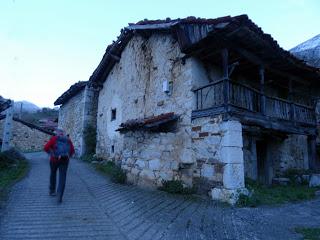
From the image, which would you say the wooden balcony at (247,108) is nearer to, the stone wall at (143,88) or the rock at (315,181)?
the stone wall at (143,88)

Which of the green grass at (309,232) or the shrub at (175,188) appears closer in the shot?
the green grass at (309,232)

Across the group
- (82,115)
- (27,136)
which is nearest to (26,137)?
(27,136)

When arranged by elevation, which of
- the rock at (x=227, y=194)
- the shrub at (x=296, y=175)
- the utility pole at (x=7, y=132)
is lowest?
the rock at (x=227, y=194)

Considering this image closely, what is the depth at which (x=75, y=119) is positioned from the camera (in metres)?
16.6

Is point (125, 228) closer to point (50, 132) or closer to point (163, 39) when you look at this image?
point (163, 39)

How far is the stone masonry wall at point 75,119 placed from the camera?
15.5m

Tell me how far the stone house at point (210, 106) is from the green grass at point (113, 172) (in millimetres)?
254

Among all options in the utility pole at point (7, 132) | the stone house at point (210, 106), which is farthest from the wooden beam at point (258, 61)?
the utility pole at point (7, 132)

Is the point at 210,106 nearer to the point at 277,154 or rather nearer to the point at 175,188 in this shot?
the point at 175,188

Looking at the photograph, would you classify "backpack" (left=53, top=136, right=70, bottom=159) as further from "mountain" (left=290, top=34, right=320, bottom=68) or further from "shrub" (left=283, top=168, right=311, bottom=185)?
"mountain" (left=290, top=34, right=320, bottom=68)

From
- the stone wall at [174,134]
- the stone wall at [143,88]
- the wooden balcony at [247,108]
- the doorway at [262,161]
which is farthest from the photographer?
the doorway at [262,161]

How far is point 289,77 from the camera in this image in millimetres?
9812

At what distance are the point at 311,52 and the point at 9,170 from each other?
1605cm

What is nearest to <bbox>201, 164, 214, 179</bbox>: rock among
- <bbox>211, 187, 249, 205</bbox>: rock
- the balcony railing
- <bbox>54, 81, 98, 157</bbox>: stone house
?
<bbox>211, 187, 249, 205</bbox>: rock
